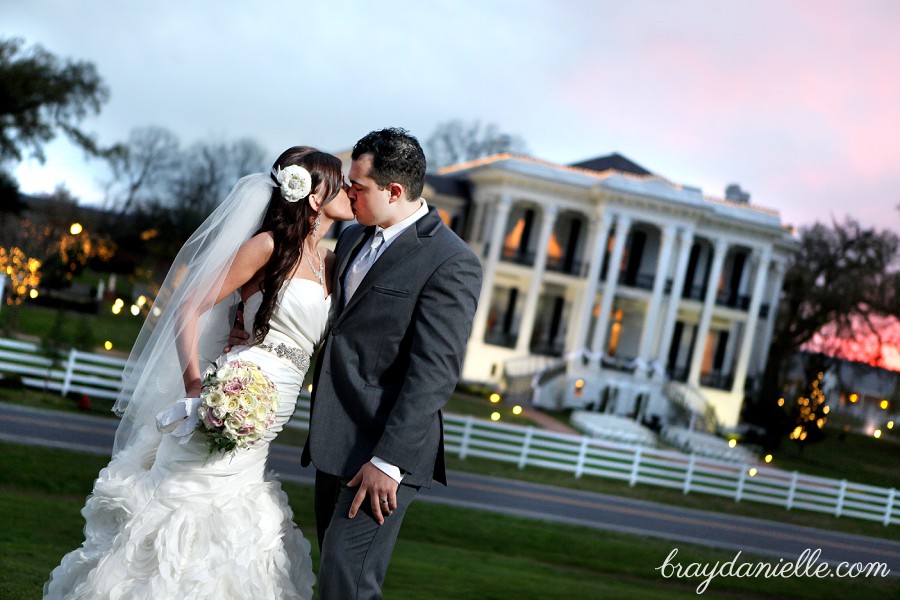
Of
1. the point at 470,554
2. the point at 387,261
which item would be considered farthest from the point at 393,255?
the point at 470,554

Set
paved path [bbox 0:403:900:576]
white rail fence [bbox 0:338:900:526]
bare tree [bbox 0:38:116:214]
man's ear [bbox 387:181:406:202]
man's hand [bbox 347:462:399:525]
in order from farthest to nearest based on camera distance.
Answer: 1. bare tree [bbox 0:38:116:214]
2. white rail fence [bbox 0:338:900:526]
3. paved path [bbox 0:403:900:576]
4. man's ear [bbox 387:181:406:202]
5. man's hand [bbox 347:462:399:525]

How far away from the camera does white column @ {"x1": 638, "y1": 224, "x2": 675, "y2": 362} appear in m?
44.5

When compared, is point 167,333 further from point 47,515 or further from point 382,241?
point 47,515

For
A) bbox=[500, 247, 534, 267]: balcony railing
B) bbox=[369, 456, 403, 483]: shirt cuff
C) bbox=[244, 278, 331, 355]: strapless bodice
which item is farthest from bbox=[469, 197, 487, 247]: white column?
bbox=[369, 456, 403, 483]: shirt cuff

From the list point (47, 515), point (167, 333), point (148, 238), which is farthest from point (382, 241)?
point (148, 238)

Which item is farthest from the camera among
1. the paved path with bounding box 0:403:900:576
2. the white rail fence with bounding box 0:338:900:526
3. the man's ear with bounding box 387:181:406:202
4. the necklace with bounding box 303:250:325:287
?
the white rail fence with bounding box 0:338:900:526

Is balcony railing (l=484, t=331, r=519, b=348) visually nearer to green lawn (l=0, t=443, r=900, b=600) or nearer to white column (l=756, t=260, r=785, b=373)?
white column (l=756, t=260, r=785, b=373)

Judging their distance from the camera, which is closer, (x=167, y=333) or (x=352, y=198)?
(x=352, y=198)

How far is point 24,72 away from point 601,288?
24861 millimetres

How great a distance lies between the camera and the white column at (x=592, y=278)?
44.2 meters

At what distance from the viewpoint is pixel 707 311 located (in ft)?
152

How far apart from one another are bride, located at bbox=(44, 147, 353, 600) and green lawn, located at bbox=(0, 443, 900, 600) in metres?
1.93

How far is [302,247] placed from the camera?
4.99 metres

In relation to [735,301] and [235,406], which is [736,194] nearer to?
[735,301]
